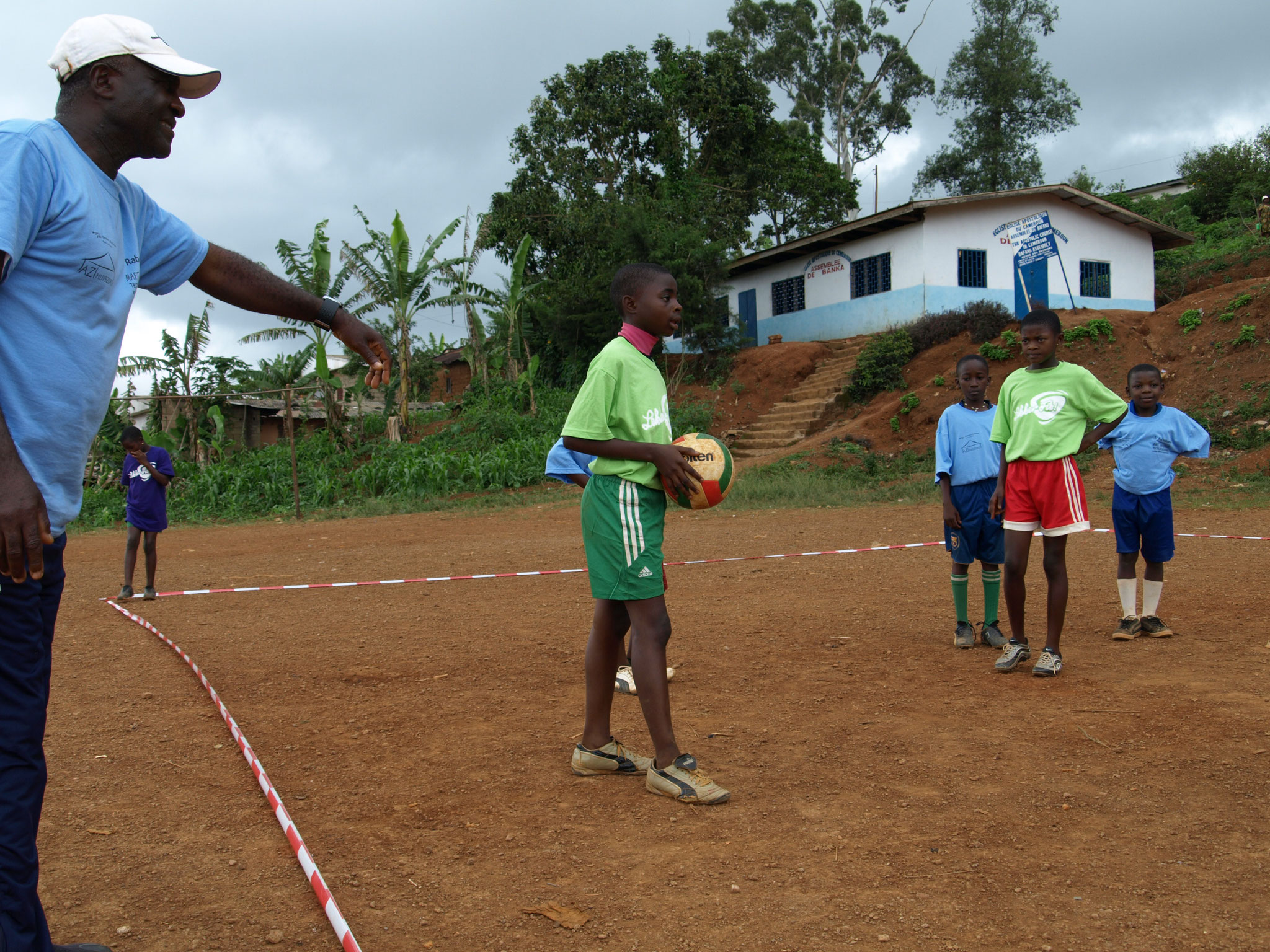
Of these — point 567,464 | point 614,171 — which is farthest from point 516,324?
point 567,464

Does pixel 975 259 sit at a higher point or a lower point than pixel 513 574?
higher

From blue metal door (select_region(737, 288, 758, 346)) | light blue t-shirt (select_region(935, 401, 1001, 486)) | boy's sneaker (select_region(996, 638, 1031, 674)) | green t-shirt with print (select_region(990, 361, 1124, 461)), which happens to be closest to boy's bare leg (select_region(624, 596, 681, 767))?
boy's sneaker (select_region(996, 638, 1031, 674))

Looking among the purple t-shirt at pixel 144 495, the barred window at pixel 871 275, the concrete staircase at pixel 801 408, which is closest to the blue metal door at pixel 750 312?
the barred window at pixel 871 275

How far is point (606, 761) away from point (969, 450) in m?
3.26

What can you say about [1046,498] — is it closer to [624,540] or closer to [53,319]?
[624,540]

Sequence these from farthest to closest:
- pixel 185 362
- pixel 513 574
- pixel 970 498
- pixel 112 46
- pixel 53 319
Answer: pixel 185 362, pixel 513 574, pixel 970 498, pixel 112 46, pixel 53 319

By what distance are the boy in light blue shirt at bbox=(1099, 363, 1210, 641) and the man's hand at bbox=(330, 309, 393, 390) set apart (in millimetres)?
4485

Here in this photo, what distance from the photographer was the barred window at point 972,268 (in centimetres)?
2411

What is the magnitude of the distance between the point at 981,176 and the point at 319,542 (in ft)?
106

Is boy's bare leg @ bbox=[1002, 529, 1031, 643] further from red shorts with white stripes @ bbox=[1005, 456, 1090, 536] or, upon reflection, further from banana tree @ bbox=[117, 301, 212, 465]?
banana tree @ bbox=[117, 301, 212, 465]

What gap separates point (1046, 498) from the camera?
4.77 m

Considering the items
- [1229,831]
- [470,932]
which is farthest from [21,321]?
[1229,831]

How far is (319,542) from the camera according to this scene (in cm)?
1244

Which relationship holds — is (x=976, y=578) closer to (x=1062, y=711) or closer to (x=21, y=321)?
(x=1062, y=711)
